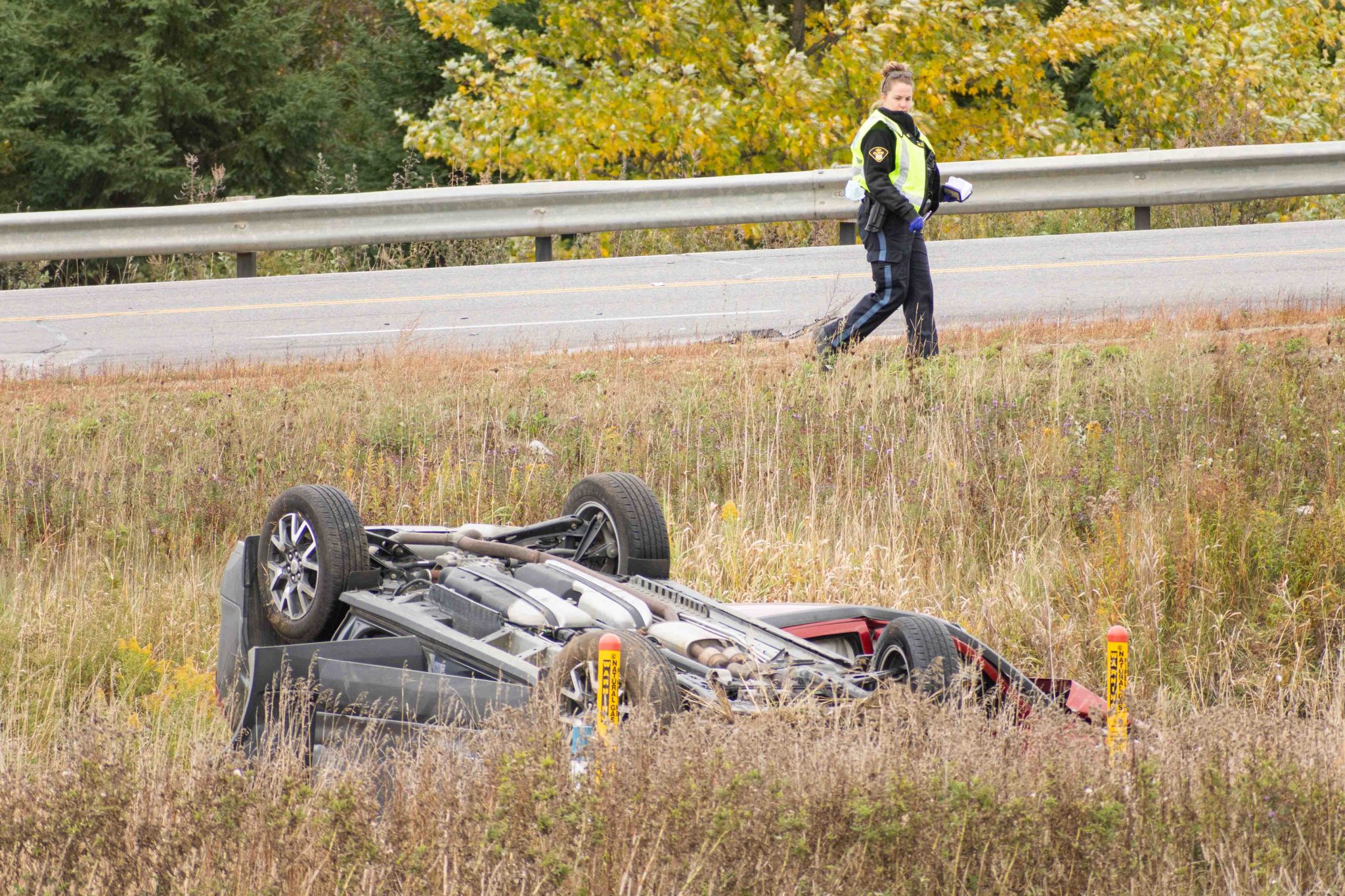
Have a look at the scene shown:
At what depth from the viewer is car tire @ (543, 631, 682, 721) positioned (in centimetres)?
369

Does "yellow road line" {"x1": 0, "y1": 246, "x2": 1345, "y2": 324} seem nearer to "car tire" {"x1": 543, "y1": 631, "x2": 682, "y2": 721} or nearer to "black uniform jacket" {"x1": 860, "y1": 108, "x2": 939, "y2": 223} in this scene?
"black uniform jacket" {"x1": 860, "y1": 108, "x2": 939, "y2": 223}

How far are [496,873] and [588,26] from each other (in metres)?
19.5

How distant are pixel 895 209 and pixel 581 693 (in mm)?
5525

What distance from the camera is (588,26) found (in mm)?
21391

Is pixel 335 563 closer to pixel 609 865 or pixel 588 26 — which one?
pixel 609 865

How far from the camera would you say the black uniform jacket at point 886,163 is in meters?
8.75

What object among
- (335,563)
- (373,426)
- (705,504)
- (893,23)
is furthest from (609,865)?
(893,23)

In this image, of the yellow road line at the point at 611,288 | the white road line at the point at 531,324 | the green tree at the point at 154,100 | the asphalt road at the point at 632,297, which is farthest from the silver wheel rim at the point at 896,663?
the green tree at the point at 154,100

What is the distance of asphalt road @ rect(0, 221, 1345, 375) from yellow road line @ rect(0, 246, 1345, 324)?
3cm

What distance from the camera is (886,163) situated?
28.9 feet

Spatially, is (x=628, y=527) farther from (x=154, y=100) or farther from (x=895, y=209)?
(x=154, y=100)

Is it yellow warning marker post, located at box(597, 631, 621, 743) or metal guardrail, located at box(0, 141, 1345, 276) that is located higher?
metal guardrail, located at box(0, 141, 1345, 276)

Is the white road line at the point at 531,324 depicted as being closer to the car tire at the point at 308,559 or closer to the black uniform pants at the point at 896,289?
the black uniform pants at the point at 896,289

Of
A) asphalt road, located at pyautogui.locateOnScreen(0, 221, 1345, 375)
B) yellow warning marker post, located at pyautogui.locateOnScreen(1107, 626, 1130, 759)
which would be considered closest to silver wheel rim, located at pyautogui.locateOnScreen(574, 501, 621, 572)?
yellow warning marker post, located at pyautogui.locateOnScreen(1107, 626, 1130, 759)
